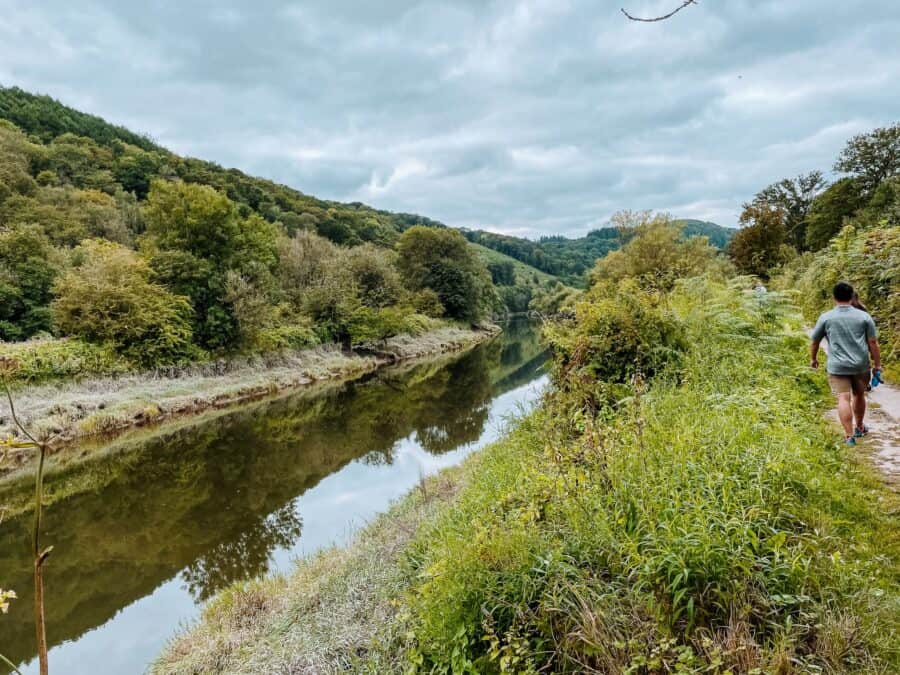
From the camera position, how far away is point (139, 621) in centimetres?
717

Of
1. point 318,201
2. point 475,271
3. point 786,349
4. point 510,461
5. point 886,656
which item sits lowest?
point 510,461

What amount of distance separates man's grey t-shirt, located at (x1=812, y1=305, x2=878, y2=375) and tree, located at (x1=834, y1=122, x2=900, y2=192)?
36.1 meters

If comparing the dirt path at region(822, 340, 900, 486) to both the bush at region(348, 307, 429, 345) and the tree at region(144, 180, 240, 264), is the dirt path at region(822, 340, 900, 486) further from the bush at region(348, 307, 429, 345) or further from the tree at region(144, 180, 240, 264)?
the bush at region(348, 307, 429, 345)

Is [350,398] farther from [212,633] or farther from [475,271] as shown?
[475,271]

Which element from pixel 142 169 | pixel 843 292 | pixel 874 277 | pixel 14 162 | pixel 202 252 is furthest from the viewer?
pixel 142 169

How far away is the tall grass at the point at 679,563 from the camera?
263 cm

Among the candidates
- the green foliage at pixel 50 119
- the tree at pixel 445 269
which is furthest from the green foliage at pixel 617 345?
the green foliage at pixel 50 119

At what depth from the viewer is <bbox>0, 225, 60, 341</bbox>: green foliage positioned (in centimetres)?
2305

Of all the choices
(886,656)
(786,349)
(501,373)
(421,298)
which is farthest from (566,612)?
(421,298)

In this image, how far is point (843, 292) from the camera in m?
5.61

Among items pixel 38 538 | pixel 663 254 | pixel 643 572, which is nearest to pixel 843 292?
pixel 643 572

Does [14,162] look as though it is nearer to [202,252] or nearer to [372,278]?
[202,252]

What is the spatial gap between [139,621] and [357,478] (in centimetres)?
606

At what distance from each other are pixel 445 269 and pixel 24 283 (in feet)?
135
